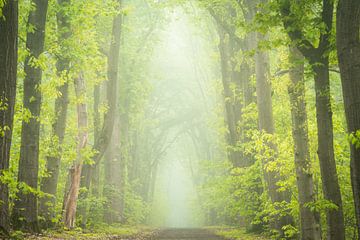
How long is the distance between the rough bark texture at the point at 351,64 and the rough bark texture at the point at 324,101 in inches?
46.1

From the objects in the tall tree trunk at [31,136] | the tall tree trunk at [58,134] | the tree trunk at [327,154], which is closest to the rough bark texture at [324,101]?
the tree trunk at [327,154]

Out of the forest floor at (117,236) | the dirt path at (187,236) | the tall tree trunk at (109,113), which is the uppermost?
the tall tree trunk at (109,113)

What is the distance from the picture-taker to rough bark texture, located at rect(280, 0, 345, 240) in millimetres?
7773

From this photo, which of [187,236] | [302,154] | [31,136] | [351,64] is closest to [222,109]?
[187,236]

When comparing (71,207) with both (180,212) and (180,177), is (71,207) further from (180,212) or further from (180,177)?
(180,177)

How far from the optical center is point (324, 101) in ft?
26.7

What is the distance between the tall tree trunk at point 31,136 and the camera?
37.8 ft

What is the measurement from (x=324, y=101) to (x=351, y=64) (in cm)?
176

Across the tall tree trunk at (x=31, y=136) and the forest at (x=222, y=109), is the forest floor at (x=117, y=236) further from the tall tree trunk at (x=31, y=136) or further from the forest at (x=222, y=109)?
the tall tree trunk at (x=31, y=136)

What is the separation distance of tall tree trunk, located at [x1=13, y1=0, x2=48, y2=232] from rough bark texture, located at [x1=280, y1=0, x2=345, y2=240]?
278 inches

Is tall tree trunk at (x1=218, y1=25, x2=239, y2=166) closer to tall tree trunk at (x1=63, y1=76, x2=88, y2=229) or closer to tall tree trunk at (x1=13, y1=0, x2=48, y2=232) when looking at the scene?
tall tree trunk at (x1=63, y1=76, x2=88, y2=229)

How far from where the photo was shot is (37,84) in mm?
12188

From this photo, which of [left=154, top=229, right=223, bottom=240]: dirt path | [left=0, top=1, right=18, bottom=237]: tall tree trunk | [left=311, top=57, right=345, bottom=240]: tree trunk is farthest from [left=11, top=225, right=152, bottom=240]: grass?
[left=311, top=57, right=345, bottom=240]: tree trunk

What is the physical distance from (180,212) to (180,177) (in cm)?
1969
